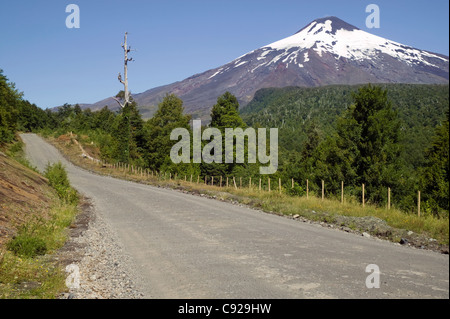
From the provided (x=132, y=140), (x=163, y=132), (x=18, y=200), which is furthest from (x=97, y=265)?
(x=132, y=140)

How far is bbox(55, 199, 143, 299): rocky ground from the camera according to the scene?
5.75m

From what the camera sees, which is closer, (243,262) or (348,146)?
(243,262)

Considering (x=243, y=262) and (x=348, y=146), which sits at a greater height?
(x=348, y=146)

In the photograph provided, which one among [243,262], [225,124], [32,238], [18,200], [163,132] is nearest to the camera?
[243,262]

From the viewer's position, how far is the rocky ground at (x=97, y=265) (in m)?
5.75

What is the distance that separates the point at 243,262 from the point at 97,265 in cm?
307

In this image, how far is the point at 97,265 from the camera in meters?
7.52

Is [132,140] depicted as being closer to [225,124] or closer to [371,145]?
[225,124]

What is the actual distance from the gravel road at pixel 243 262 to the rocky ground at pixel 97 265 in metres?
0.02

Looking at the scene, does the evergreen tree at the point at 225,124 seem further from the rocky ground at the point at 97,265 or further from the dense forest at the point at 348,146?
the rocky ground at the point at 97,265

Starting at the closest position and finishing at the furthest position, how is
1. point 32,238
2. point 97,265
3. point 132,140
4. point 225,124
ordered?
point 97,265 → point 32,238 → point 225,124 → point 132,140

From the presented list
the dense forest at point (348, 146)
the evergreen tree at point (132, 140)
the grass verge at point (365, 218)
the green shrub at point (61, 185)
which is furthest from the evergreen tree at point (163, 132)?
the grass verge at point (365, 218)

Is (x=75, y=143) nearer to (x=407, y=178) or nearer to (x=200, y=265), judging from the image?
(x=407, y=178)
